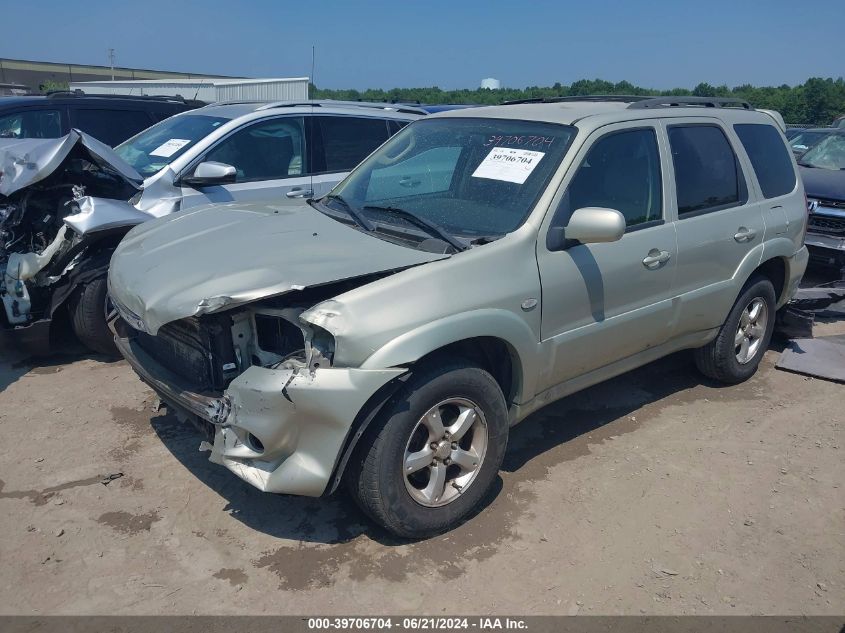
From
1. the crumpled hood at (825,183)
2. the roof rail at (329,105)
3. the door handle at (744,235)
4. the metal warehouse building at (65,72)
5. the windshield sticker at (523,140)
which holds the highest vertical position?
the metal warehouse building at (65,72)

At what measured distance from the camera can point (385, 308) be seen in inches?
118

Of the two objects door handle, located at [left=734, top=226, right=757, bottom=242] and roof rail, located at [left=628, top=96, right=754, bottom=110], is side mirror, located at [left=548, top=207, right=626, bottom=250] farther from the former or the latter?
door handle, located at [left=734, top=226, right=757, bottom=242]

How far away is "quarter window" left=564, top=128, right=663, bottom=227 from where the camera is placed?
150 inches

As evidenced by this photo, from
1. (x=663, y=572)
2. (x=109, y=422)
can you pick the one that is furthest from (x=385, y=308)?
(x=109, y=422)

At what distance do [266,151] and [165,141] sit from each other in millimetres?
980

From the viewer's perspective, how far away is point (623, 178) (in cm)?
404

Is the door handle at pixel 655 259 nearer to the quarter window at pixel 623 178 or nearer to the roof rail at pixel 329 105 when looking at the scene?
the quarter window at pixel 623 178

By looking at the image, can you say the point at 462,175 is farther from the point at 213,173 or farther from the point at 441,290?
the point at 213,173

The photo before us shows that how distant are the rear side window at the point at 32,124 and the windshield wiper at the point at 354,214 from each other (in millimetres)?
4327

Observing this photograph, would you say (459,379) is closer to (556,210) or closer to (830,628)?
(556,210)

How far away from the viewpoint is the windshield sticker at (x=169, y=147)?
621 centimetres

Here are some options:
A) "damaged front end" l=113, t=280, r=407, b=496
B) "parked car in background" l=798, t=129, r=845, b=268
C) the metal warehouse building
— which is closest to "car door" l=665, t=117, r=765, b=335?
"damaged front end" l=113, t=280, r=407, b=496

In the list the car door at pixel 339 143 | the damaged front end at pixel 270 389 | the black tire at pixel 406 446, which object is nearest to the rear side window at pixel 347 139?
the car door at pixel 339 143

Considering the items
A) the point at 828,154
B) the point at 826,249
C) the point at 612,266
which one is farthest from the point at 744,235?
the point at 828,154
